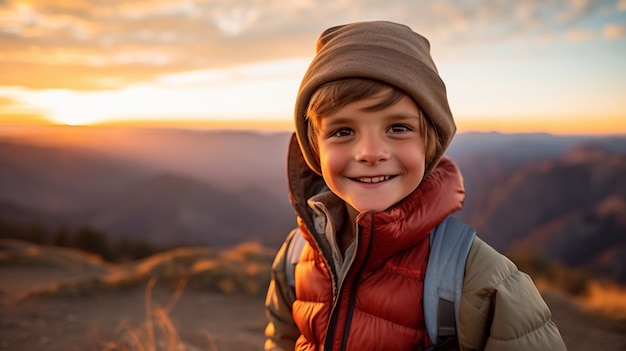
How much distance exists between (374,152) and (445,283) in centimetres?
51

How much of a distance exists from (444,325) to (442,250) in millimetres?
255

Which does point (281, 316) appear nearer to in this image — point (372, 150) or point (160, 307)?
point (372, 150)

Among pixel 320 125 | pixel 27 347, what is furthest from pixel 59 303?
pixel 320 125

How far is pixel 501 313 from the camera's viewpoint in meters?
1.29

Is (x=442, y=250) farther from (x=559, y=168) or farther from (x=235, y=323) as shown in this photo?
(x=559, y=168)

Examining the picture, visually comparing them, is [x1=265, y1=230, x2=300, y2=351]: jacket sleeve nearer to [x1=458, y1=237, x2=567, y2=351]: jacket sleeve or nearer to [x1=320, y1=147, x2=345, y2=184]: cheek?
[x1=320, y1=147, x2=345, y2=184]: cheek

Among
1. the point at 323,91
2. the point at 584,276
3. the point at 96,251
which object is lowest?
the point at 96,251

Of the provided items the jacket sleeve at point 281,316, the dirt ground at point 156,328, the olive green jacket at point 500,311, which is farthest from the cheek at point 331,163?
the dirt ground at point 156,328

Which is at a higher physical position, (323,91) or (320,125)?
(323,91)

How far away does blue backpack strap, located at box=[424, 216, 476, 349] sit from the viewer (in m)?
1.38

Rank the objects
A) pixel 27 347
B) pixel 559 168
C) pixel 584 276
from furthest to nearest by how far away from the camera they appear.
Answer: pixel 559 168
pixel 584 276
pixel 27 347

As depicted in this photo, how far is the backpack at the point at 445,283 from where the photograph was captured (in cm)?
138

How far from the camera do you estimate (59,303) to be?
582 cm

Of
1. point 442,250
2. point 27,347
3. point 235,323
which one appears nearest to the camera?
point 442,250
